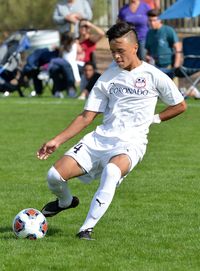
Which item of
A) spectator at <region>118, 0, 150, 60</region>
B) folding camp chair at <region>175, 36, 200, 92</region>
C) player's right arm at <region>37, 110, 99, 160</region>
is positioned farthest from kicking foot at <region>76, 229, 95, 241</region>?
spectator at <region>118, 0, 150, 60</region>

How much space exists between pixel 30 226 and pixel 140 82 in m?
1.49

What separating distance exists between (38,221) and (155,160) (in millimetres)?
5569

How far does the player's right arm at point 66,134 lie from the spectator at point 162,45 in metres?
13.9

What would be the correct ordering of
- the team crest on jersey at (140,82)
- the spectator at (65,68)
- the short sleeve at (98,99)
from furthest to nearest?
the spectator at (65,68), the short sleeve at (98,99), the team crest on jersey at (140,82)

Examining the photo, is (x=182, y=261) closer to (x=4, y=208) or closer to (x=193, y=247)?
(x=193, y=247)

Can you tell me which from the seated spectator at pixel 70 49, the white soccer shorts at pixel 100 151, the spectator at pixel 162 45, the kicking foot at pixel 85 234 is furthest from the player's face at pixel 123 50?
the seated spectator at pixel 70 49

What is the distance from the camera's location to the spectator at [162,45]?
75.2 ft

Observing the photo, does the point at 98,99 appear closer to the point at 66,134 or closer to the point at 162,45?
the point at 66,134

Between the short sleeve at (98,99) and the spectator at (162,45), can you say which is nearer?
the short sleeve at (98,99)

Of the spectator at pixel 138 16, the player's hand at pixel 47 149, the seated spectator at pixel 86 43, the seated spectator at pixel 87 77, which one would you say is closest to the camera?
the player's hand at pixel 47 149

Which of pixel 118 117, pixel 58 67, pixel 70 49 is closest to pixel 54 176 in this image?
pixel 118 117

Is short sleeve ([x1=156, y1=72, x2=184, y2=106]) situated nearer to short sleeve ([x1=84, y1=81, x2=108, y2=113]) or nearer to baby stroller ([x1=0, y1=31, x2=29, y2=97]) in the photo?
short sleeve ([x1=84, y1=81, x2=108, y2=113])

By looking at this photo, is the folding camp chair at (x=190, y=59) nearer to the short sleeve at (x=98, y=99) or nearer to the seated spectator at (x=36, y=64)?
the seated spectator at (x=36, y=64)

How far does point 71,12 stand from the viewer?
1037 inches
